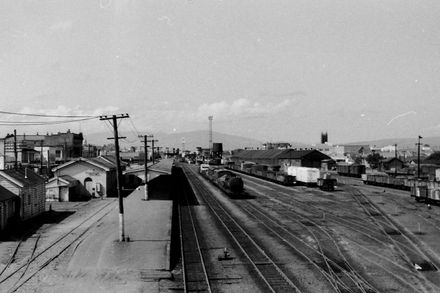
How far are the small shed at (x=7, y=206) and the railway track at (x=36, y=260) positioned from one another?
453 centimetres

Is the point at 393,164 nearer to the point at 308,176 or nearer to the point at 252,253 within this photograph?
the point at 308,176

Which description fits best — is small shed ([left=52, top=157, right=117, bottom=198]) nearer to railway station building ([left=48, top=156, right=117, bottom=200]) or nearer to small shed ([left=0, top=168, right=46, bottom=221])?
railway station building ([left=48, top=156, right=117, bottom=200])

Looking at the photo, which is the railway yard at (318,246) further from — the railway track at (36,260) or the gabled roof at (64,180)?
the gabled roof at (64,180)

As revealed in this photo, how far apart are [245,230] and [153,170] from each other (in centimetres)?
2421

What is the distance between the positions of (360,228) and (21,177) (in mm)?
28973

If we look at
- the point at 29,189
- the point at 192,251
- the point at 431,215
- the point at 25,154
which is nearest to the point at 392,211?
the point at 431,215

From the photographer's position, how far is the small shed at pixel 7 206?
28.1m

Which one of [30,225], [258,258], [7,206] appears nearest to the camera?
[258,258]

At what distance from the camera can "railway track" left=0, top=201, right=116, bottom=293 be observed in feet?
57.3

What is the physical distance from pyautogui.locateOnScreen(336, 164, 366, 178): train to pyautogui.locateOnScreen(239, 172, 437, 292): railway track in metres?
35.0

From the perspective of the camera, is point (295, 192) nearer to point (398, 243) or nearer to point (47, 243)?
point (398, 243)

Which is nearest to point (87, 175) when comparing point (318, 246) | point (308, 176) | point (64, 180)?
point (64, 180)

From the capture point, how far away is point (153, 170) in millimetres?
49938

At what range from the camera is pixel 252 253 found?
21.9 m
